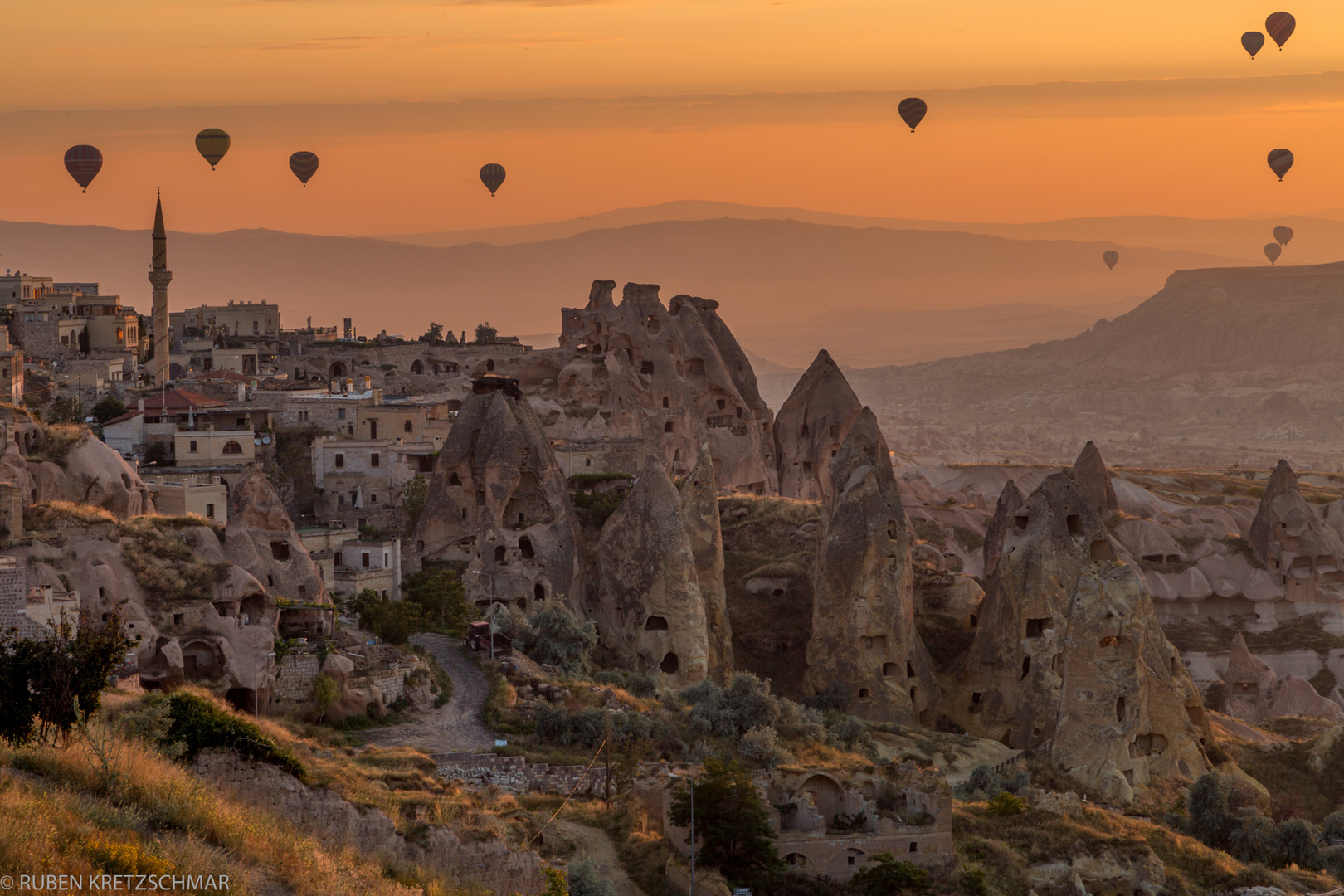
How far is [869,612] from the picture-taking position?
53.1 m

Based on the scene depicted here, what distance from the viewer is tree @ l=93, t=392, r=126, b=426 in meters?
68.6

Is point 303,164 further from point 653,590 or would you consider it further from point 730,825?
point 730,825

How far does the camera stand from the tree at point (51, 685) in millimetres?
25109

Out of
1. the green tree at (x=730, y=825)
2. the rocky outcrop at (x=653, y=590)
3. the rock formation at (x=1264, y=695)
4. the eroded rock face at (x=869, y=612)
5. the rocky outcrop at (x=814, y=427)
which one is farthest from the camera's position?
the rocky outcrop at (x=814, y=427)

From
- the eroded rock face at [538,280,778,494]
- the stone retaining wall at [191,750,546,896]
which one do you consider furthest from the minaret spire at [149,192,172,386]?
the stone retaining wall at [191,750,546,896]

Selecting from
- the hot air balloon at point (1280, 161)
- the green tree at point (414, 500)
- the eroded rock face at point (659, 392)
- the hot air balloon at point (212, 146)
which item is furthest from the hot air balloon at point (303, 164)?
the hot air balloon at point (1280, 161)

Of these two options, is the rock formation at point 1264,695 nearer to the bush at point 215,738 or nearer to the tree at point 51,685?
the bush at point 215,738

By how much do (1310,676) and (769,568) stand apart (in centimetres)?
2798

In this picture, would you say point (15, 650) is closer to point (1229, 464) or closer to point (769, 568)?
point (769, 568)

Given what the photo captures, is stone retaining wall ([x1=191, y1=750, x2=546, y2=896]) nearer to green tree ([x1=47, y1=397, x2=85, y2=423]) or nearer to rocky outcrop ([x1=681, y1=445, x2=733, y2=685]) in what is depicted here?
rocky outcrop ([x1=681, y1=445, x2=733, y2=685])

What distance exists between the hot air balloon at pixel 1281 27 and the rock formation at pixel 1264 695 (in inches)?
2195

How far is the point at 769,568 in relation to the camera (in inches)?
2356

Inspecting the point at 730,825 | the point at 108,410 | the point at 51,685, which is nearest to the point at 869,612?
the point at 730,825

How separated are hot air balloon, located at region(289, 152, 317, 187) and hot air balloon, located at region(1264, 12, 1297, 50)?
57761 mm
